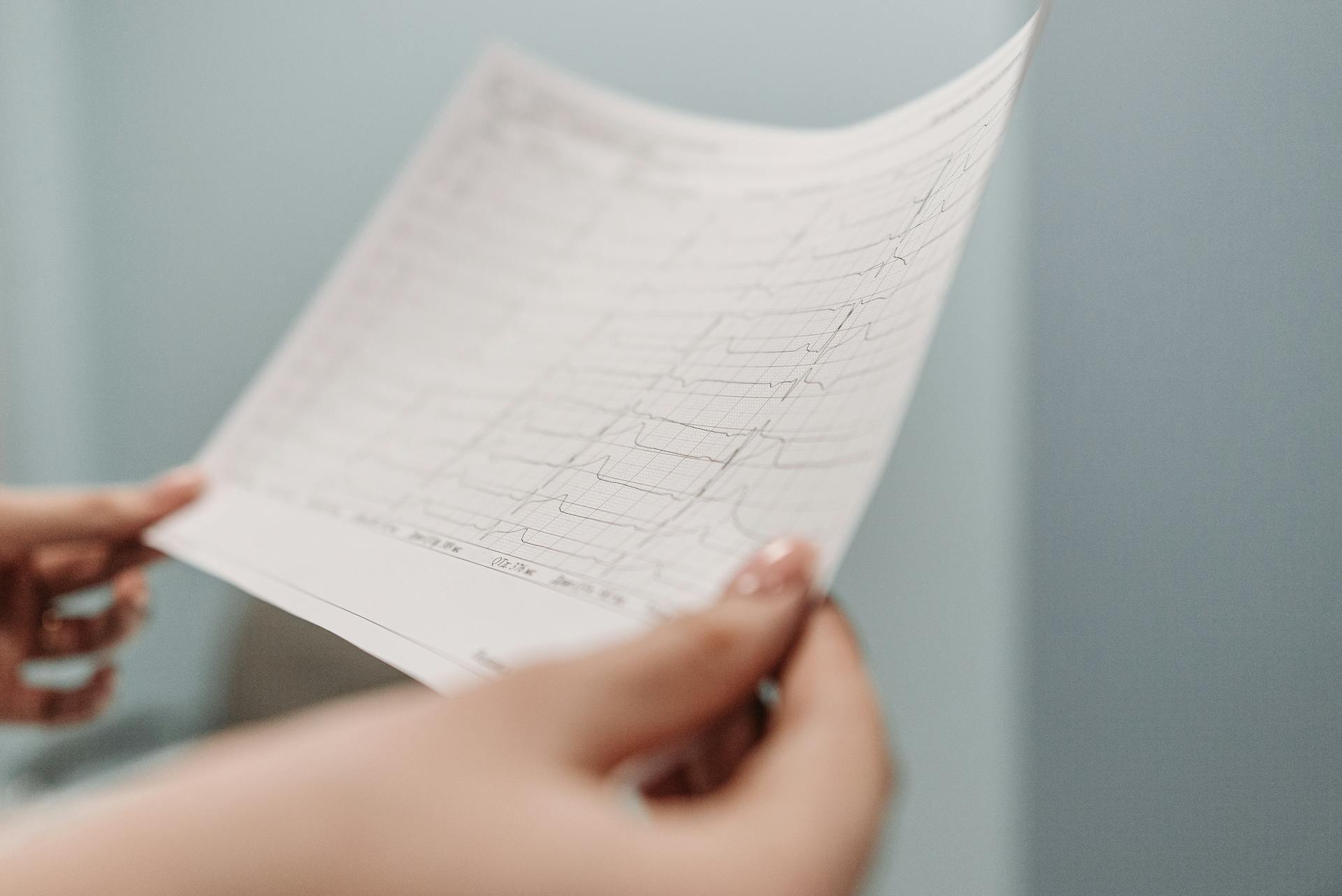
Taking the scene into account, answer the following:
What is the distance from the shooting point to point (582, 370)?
0.29 m

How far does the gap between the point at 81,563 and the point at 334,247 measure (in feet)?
0.81

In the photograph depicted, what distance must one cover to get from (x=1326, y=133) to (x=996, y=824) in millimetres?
284

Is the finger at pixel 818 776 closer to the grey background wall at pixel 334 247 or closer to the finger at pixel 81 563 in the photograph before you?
the grey background wall at pixel 334 247

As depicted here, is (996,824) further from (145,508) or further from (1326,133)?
(145,508)

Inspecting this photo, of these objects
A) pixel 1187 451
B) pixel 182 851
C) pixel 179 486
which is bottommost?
pixel 182 851

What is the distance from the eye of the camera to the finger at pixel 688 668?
0.50 ft

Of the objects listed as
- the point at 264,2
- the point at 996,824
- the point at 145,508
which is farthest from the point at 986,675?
the point at 264,2

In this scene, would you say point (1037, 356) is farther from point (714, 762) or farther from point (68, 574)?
point (68, 574)

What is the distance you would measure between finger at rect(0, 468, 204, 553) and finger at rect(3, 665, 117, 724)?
0.09 m

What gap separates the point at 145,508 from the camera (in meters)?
0.39

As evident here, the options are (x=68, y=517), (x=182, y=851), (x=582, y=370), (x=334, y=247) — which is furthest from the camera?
(x=334, y=247)

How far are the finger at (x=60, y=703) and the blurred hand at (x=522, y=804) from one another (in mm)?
365

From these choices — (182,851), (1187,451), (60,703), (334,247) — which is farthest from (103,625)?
(1187,451)

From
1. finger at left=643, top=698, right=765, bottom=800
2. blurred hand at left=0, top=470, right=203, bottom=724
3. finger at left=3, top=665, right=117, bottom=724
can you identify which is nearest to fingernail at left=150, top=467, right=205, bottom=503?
blurred hand at left=0, top=470, right=203, bottom=724
